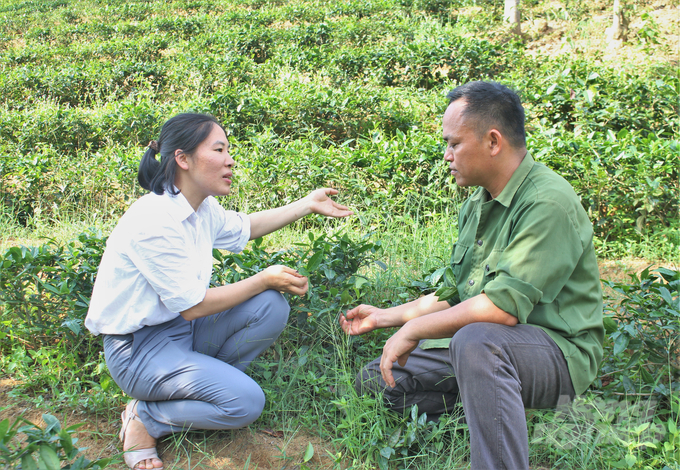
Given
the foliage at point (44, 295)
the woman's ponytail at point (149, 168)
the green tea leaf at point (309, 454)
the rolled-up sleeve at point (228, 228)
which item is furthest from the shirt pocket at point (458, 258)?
the foliage at point (44, 295)

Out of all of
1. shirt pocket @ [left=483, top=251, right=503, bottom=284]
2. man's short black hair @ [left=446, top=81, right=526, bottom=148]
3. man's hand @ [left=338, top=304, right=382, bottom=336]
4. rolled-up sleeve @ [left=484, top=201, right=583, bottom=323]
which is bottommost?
man's hand @ [left=338, top=304, right=382, bottom=336]

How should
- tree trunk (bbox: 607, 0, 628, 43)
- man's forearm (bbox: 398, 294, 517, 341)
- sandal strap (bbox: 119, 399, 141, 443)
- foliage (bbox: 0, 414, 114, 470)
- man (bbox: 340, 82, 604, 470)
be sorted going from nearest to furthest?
1. foliage (bbox: 0, 414, 114, 470)
2. man (bbox: 340, 82, 604, 470)
3. man's forearm (bbox: 398, 294, 517, 341)
4. sandal strap (bbox: 119, 399, 141, 443)
5. tree trunk (bbox: 607, 0, 628, 43)

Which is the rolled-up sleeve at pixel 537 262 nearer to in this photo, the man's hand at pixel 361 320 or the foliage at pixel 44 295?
the man's hand at pixel 361 320

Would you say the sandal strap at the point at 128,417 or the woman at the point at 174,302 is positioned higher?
the woman at the point at 174,302

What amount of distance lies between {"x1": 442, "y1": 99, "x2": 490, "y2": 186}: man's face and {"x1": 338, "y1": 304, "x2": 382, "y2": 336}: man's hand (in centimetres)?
80

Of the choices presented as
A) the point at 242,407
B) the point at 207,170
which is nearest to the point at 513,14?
the point at 207,170

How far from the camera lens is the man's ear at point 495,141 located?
2.13 meters

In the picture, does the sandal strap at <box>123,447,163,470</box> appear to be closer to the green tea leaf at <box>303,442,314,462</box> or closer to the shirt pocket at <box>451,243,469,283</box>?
the green tea leaf at <box>303,442,314,462</box>

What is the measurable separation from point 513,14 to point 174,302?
26.5 feet

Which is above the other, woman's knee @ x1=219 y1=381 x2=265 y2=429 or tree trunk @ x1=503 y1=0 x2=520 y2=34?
tree trunk @ x1=503 y1=0 x2=520 y2=34

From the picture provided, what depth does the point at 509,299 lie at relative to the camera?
1880 mm

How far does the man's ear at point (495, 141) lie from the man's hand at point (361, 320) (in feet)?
3.08

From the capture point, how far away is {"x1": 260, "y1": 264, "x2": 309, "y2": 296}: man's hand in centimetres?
240

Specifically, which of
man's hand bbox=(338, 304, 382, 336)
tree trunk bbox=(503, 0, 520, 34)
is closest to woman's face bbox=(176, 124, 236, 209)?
man's hand bbox=(338, 304, 382, 336)
